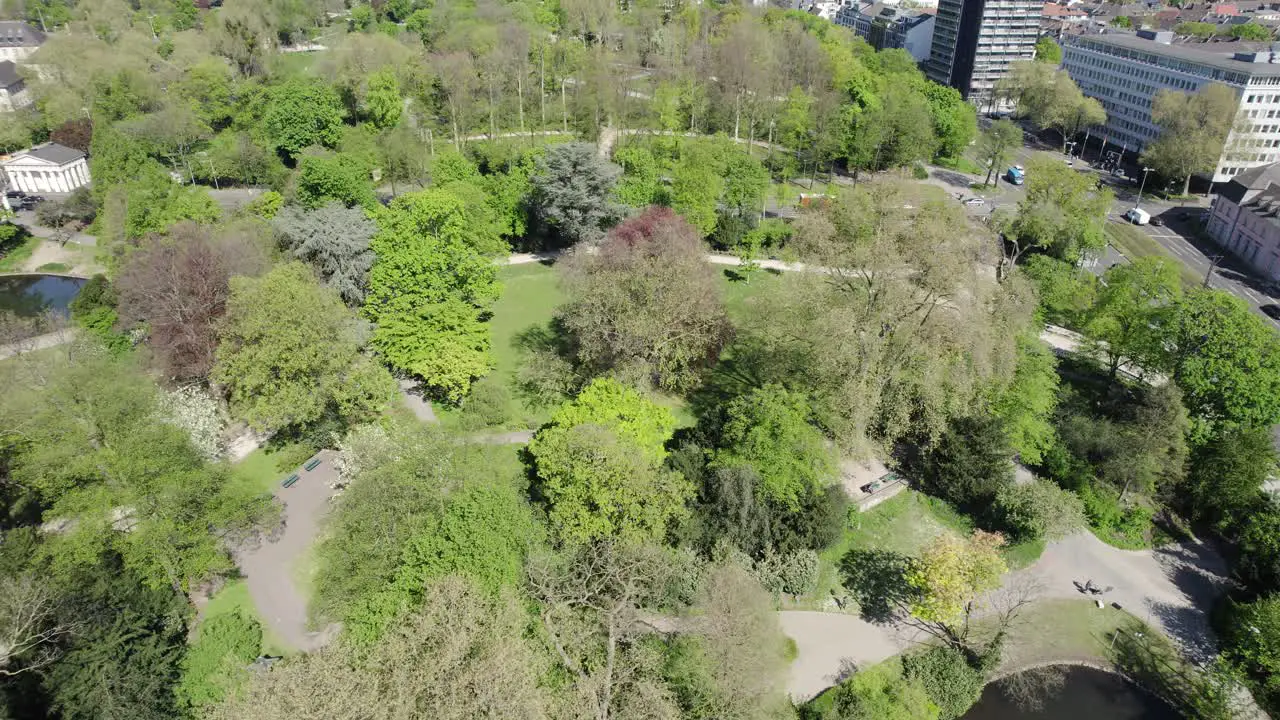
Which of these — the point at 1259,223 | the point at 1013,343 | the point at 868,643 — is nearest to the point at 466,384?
the point at 868,643

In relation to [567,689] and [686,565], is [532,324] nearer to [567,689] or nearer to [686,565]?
[686,565]

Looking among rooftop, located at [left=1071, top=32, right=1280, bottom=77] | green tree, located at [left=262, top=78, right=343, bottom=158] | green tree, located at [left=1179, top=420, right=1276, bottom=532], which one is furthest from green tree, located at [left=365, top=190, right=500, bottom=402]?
rooftop, located at [left=1071, top=32, right=1280, bottom=77]

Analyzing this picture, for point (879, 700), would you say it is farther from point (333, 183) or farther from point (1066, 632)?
point (333, 183)

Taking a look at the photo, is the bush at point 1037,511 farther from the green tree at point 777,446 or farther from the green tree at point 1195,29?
the green tree at point 1195,29

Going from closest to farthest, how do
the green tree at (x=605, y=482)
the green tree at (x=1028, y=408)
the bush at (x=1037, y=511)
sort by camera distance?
the green tree at (x=605, y=482) → the bush at (x=1037, y=511) → the green tree at (x=1028, y=408)

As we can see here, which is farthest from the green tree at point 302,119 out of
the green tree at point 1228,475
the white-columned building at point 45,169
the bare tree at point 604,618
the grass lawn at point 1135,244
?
the green tree at point 1228,475

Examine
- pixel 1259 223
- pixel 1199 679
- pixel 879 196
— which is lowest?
pixel 1199 679
